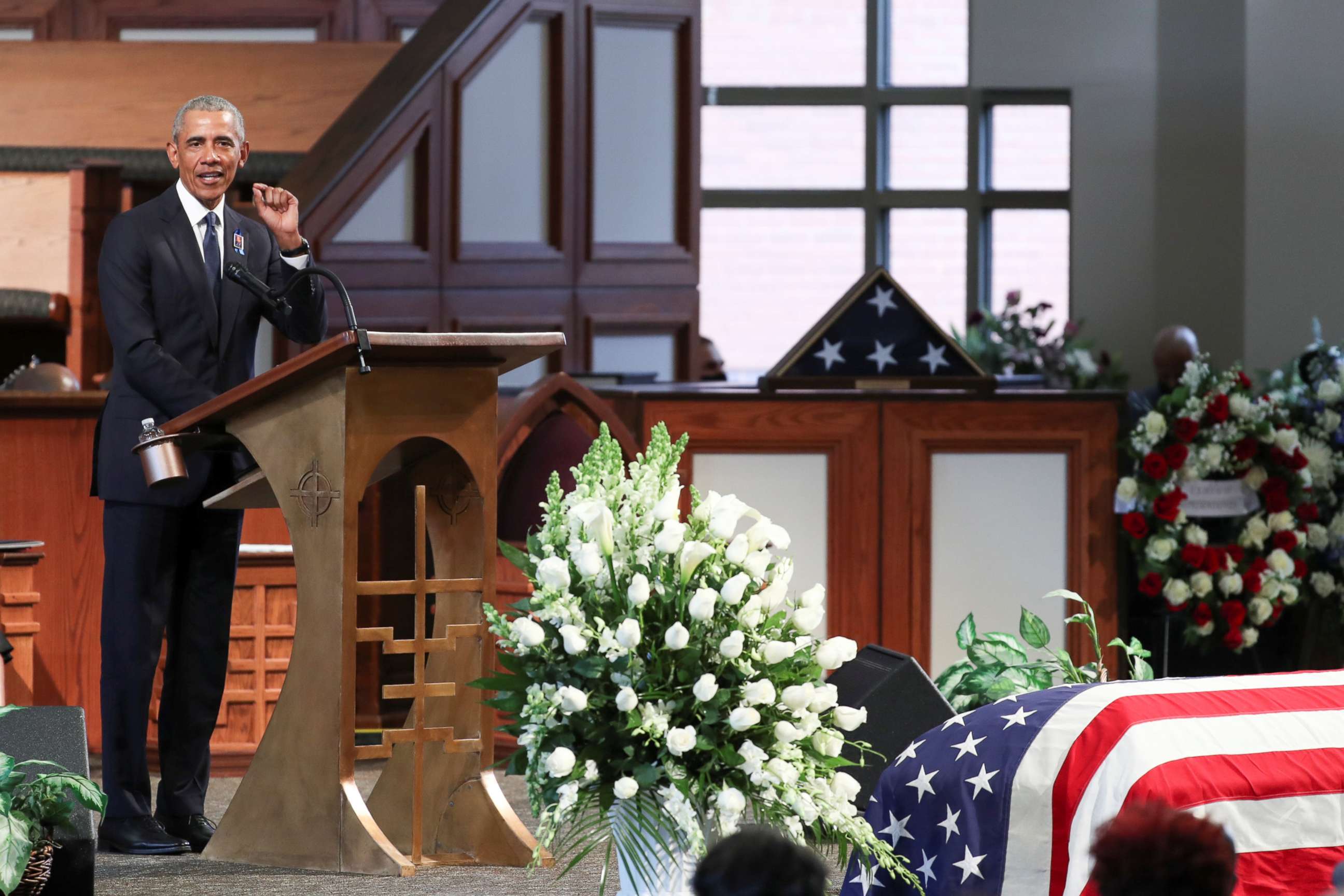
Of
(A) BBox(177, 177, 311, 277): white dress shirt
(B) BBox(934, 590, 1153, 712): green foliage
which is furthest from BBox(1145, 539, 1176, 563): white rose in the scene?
(A) BBox(177, 177, 311, 277): white dress shirt

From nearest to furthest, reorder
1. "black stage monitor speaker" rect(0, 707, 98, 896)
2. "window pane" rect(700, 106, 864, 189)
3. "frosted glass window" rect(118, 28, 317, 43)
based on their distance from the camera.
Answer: "black stage monitor speaker" rect(0, 707, 98, 896)
"frosted glass window" rect(118, 28, 317, 43)
"window pane" rect(700, 106, 864, 189)

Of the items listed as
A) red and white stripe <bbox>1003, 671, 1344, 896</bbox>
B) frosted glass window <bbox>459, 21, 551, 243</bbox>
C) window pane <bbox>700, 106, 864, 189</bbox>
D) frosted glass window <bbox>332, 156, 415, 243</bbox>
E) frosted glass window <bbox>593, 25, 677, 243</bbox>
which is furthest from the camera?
window pane <bbox>700, 106, 864, 189</bbox>

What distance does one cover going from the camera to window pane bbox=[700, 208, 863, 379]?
9.13 m

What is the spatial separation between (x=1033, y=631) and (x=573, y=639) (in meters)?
1.41

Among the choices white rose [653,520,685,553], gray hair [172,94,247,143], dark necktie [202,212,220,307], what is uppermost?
gray hair [172,94,247,143]

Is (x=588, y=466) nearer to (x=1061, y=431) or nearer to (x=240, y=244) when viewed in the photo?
(x=240, y=244)

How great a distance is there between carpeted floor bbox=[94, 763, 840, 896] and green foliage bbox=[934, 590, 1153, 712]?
1.36 feet

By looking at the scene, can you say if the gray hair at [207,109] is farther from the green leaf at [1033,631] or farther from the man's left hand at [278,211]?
the green leaf at [1033,631]

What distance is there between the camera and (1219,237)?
841cm

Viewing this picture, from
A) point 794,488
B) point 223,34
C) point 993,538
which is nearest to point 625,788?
point 794,488

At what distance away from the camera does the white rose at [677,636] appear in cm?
178

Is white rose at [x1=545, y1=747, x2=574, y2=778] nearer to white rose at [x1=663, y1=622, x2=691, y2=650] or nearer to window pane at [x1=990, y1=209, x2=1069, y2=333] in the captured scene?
white rose at [x1=663, y1=622, x2=691, y2=650]

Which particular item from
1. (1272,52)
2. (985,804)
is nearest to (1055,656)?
(985,804)

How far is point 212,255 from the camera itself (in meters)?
3.09
